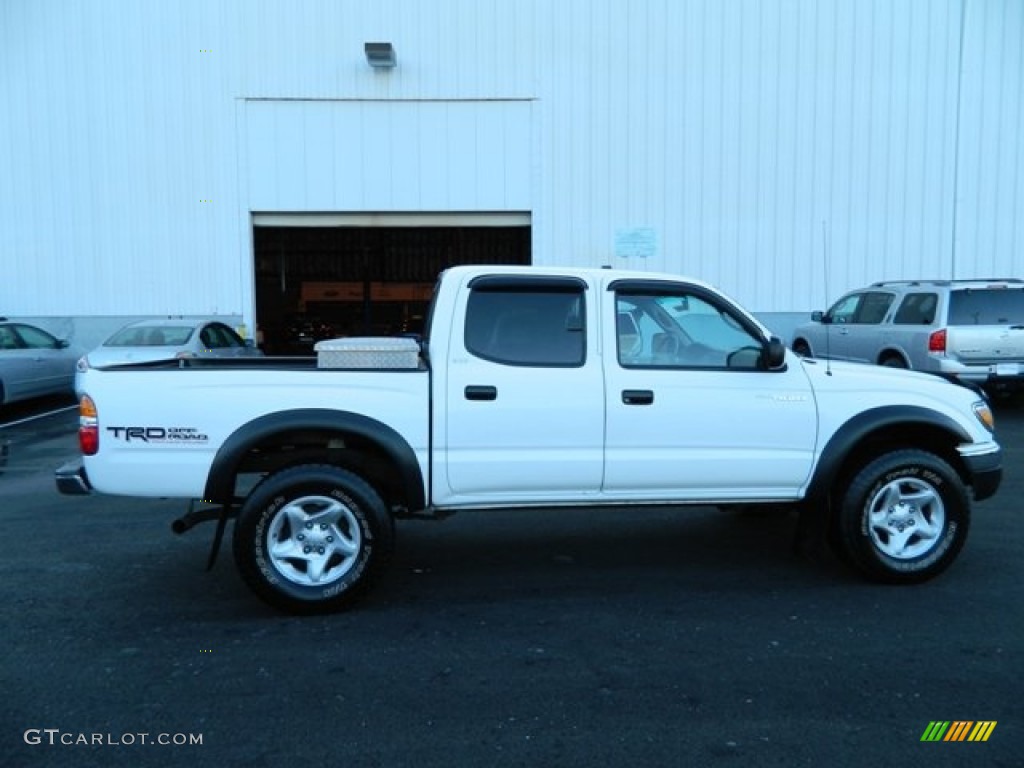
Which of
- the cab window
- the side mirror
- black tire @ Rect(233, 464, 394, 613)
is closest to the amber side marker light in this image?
black tire @ Rect(233, 464, 394, 613)

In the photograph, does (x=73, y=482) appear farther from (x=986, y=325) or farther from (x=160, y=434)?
(x=986, y=325)

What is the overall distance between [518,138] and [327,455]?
13.1 metres

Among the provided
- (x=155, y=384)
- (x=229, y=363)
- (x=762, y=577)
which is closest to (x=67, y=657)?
(x=155, y=384)

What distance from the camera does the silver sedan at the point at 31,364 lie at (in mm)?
12438

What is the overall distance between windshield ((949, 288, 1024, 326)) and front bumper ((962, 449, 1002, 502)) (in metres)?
7.13

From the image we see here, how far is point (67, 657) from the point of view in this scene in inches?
166

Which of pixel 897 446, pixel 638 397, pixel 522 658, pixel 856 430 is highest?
pixel 638 397

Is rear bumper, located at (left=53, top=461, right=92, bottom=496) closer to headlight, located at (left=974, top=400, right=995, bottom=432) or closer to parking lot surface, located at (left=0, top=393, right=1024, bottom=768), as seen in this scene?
parking lot surface, located at (left=0, top=393, right=1024, bottom=768)

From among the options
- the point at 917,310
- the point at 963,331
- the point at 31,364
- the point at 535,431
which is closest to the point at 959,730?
the point at 535,431

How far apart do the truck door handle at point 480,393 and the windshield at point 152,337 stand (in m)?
8.95

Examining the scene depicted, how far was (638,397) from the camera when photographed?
15.9ft

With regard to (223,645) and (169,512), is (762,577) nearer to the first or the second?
(223,645)

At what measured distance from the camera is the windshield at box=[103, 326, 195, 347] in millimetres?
12594

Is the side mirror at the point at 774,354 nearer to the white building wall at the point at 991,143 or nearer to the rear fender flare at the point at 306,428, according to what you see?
the rear fender flare at the point at 306,428
